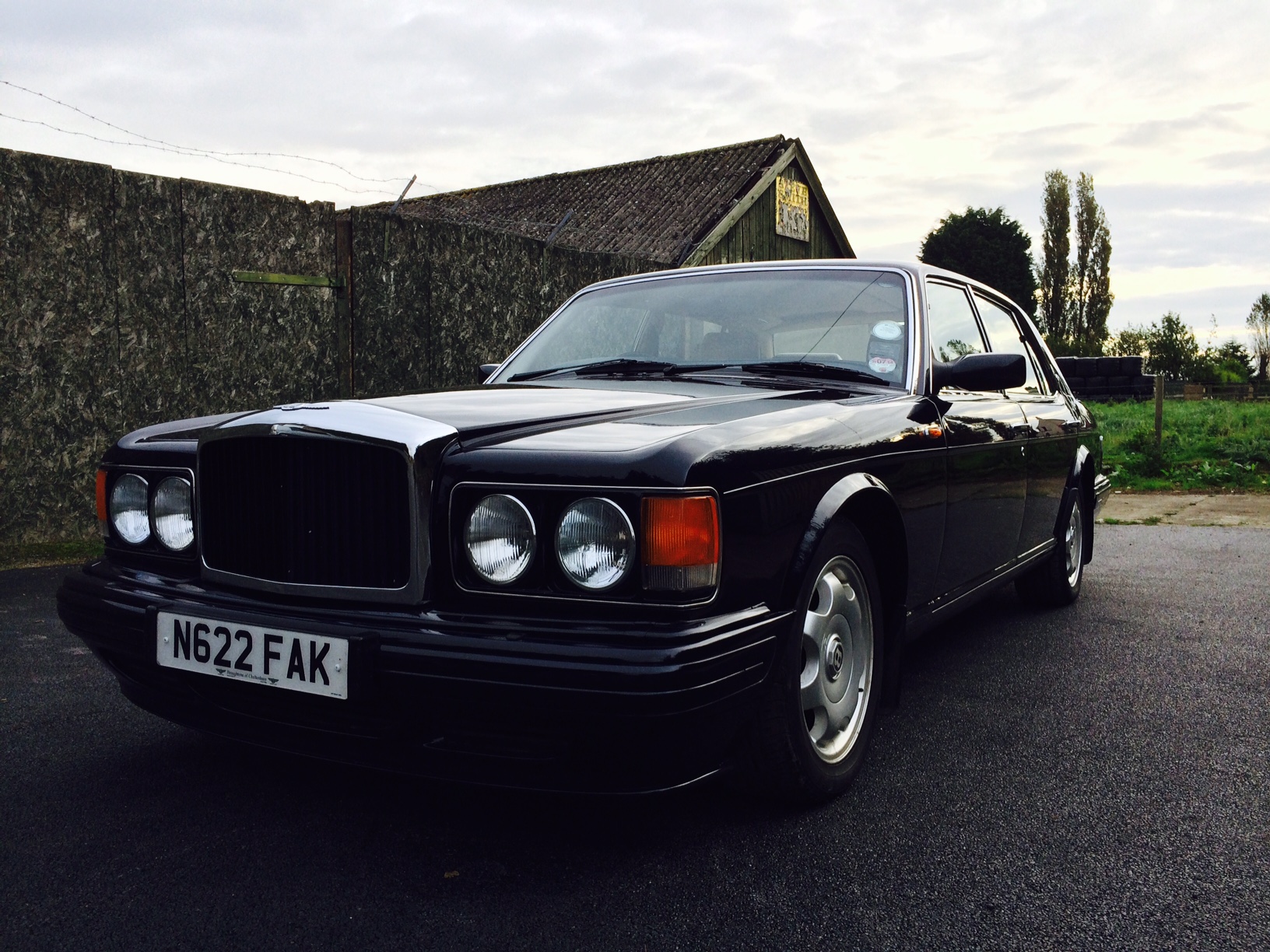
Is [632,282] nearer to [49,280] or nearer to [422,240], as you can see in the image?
[49,280]

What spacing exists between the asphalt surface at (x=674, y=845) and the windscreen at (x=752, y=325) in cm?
120

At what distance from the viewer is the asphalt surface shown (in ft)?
6.65

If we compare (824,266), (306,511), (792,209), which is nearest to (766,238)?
(792,209)

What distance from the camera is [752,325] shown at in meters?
3.49

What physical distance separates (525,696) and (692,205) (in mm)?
19594

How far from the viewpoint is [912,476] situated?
3.03m

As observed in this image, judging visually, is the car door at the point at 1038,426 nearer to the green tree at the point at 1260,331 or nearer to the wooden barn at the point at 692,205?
the wooden barn at the point at 692,205

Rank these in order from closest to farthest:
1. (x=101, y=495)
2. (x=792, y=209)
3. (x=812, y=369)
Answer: (x=101, y=495) < (x=812, y=369) < (x=792, y=209)

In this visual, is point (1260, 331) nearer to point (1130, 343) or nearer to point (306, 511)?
point (1130, 343)

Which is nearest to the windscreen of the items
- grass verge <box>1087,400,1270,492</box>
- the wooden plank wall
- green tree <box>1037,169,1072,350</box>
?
grass verge <box>1087,400,1270,492</box>

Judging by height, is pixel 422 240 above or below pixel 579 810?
above

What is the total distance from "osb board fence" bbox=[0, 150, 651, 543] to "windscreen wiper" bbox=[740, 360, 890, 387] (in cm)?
442

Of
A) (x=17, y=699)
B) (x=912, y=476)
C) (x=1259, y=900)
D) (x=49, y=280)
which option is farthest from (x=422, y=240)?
(x=1259, y=900)

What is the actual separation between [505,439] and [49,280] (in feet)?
15.8
